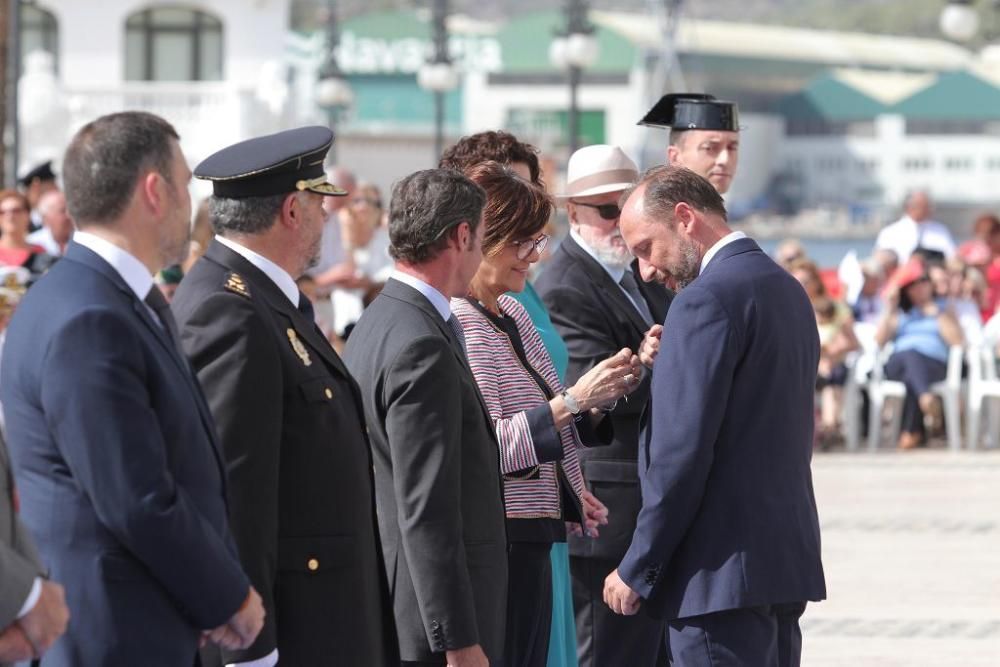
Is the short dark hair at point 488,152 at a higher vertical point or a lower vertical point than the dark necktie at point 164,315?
higher

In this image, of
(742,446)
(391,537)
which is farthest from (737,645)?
(391,537)

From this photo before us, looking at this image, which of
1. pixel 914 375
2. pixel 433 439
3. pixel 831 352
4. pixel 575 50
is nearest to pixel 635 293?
pixel 433 439

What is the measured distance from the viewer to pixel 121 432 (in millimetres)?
3543

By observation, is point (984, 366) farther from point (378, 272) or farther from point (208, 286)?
point (208, 286)

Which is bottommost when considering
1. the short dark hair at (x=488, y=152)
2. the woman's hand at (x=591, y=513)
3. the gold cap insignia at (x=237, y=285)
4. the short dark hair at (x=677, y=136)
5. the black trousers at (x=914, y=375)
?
the black trousers at (x=914, y=375)

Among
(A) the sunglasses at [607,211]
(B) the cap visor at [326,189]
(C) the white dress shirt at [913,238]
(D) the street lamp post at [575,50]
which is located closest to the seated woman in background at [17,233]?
(A) the sunglasses at [607,211]

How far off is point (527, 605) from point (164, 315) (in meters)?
1.74

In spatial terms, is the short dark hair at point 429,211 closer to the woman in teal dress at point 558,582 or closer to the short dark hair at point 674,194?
the short dark hair at point 674,194

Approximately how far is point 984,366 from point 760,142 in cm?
12407

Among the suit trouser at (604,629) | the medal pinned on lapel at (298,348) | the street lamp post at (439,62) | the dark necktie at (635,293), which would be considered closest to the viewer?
the medal pinned on lapel at (298,348)

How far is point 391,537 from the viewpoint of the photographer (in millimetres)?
4723

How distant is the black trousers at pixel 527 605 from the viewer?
517 cm

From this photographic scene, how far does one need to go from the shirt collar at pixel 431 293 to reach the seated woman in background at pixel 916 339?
1193 cm

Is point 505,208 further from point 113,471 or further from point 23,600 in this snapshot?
point 23,600
